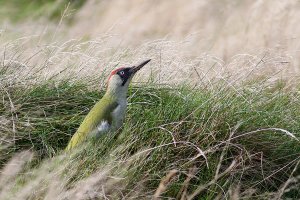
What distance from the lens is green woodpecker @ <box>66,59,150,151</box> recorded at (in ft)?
17.2

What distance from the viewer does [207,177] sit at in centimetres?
508

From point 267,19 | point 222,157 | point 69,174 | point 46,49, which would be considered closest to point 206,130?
point 222,157

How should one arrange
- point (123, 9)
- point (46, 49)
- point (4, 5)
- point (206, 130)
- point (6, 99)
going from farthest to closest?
point (4, 5) < point (123, 9) < point (46, 49) < point (6, 99) < point (206, 130)

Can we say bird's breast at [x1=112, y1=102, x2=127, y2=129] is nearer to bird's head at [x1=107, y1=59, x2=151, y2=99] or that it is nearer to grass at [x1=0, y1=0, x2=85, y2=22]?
bird's head at [x1=107, y1=59, x2=151, y2=99]

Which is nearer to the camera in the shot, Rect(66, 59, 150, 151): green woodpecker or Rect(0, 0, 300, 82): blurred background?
Rect(66, 59, 150, 151): green woodpecker

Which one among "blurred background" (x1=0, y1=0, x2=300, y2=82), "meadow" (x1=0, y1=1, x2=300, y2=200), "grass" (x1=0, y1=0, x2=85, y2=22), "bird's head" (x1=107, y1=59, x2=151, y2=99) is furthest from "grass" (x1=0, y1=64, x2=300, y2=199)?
"grass" (x1=0, y1=0, x2=85, y2=22)

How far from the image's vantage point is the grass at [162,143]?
4.82m

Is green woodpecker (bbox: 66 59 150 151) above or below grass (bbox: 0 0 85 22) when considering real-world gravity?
above

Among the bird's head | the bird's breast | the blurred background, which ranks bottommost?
the blurred background

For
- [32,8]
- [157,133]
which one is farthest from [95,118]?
[32,8]

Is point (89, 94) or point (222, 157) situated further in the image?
point (89, 94)

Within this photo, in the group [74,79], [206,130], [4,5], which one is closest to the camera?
[206,130]

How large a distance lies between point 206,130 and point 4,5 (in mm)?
8668

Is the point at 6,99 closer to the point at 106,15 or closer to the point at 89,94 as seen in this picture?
the point at 89,94
